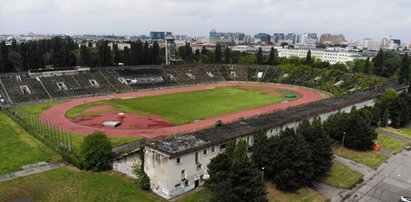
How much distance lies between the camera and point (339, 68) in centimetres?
9744

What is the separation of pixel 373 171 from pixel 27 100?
2394 inches

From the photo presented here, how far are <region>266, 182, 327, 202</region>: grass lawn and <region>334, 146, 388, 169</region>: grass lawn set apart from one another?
37.4ft

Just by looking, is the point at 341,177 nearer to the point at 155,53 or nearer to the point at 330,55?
the point at 155,53

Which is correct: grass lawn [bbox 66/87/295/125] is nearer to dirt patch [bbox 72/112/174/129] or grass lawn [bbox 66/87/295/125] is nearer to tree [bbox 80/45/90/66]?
dirt patch [bbox 72/112/174/129]

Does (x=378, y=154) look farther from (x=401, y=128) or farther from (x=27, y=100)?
(x=27, y=100)

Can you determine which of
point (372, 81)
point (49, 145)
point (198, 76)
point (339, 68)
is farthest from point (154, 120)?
point (339, 68)

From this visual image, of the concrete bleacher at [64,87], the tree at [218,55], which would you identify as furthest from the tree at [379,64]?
the concrete bleacher at [64,87]

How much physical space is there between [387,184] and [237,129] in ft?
50.9

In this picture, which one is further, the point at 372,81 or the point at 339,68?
the point at 339,68

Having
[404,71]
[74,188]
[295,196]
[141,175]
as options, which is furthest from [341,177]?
[404,71]

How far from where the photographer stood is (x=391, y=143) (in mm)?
42781

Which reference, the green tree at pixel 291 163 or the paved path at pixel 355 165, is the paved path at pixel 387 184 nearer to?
the paved path at pixel 355 165

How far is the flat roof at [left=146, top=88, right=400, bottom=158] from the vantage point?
27.7 meters

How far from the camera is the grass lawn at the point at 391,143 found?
4128 centimetres
